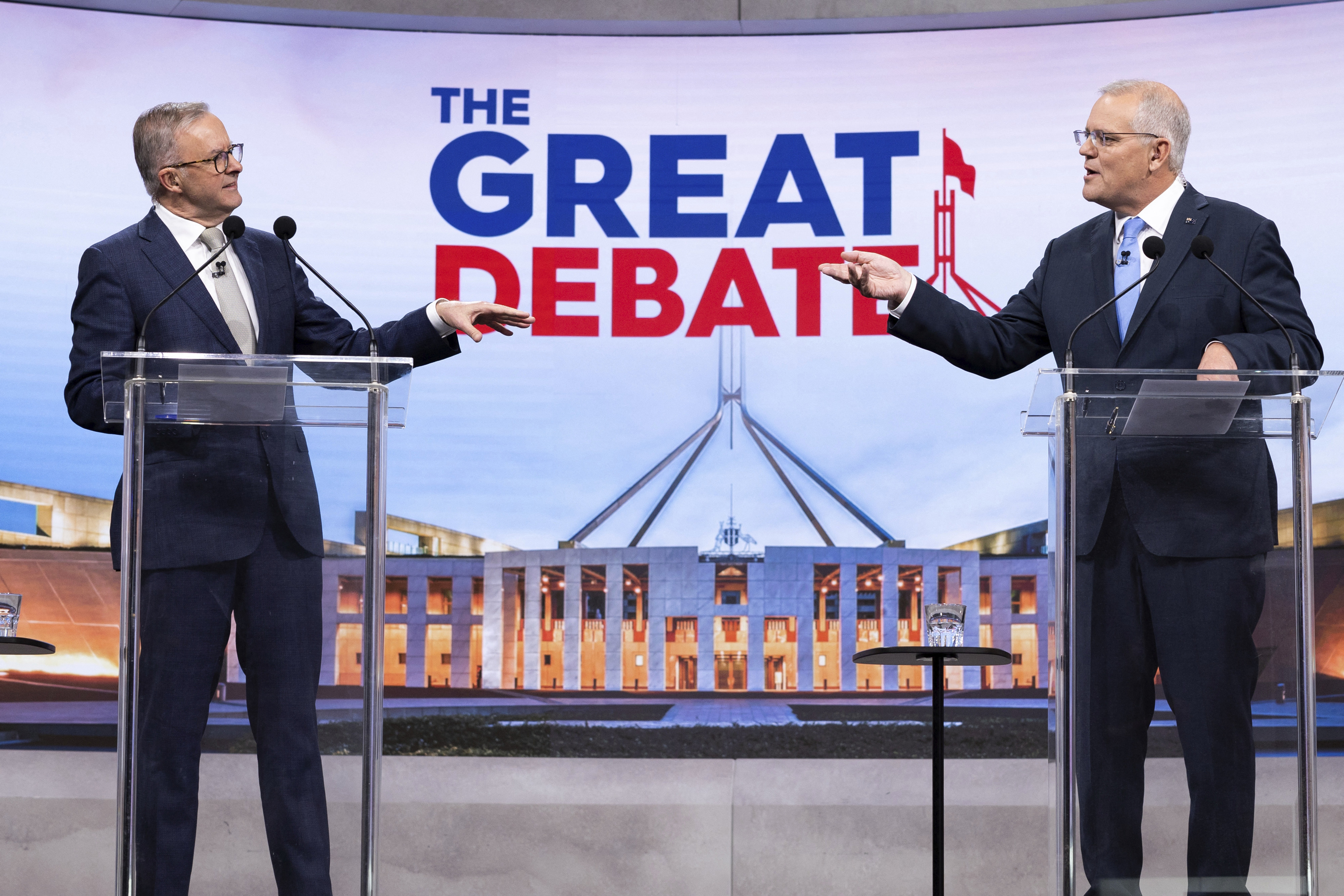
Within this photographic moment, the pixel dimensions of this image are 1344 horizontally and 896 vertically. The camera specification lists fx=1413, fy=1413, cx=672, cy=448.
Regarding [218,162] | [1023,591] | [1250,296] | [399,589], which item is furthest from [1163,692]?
[399,589]

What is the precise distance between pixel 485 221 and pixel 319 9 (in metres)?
0.83

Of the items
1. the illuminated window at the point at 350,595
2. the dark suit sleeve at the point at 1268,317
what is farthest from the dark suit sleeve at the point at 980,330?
the illuminated window at the point at 350,595

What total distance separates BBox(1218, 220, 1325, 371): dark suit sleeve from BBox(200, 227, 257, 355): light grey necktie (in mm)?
1617

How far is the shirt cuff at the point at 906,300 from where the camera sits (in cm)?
248

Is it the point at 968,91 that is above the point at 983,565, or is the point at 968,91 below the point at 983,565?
above

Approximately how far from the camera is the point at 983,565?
13.4ft

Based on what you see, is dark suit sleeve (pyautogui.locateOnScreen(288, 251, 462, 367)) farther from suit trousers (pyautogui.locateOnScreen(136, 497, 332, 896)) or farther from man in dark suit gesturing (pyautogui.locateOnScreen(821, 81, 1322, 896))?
man in dark suit gesturing (pyautogui.locateOnScreen(821, 81, 1322, 896))

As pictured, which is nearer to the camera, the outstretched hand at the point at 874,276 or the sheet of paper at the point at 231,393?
the sheet of paper at the point at 231,393

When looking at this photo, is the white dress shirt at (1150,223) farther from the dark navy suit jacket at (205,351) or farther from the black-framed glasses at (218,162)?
the black-framed glasses at (218,162)

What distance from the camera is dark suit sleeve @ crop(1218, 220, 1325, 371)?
2.18 metres

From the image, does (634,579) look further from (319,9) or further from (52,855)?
(319,9)

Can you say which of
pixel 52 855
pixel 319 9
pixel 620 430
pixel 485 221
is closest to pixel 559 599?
pixel 620 430

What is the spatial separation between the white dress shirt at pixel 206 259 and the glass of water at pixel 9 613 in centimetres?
93

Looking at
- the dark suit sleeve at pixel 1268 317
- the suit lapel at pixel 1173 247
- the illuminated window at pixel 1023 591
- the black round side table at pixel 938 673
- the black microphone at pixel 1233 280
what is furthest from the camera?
the illuminated window at pixel 1023 591
